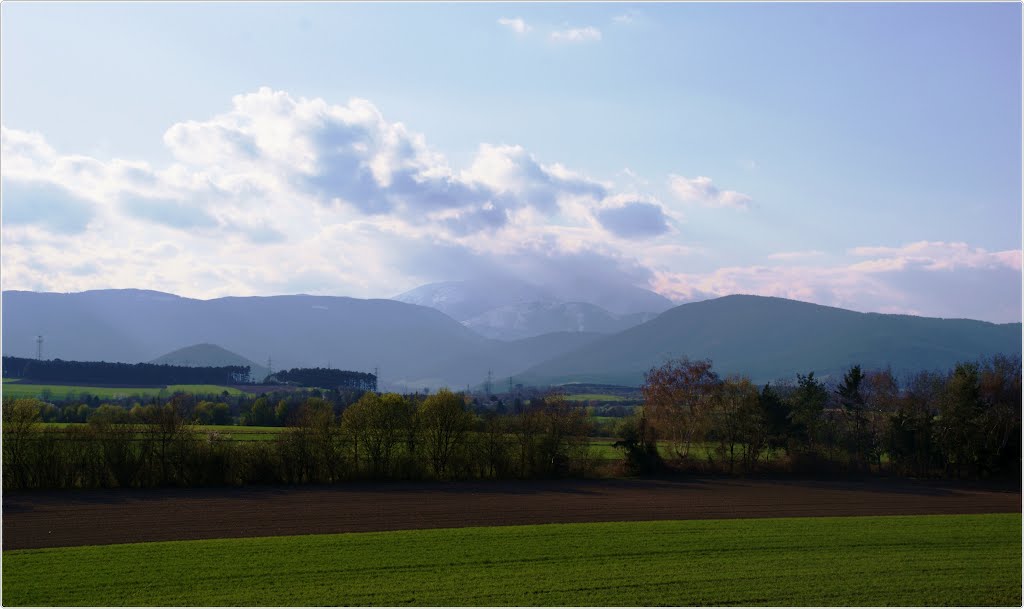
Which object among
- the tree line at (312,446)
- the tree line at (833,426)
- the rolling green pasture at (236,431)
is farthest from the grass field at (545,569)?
the tree line at (833,426)

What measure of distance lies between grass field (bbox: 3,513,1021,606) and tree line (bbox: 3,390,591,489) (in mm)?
20148

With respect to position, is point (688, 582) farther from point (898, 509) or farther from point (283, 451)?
point (283, 451)

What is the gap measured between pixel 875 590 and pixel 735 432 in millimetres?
40012

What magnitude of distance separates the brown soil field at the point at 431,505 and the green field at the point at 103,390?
94.0 metres

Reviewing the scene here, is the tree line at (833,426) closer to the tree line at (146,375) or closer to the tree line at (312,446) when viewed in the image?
the tree line at (312,446)

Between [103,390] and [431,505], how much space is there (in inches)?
4713

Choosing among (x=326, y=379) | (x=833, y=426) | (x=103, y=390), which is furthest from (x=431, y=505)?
(x=326, y=379)

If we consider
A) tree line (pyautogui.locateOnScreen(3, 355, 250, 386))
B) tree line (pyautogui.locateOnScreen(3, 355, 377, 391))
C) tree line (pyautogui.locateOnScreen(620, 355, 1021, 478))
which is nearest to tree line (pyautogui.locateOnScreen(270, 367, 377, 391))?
tree line (pyautogui.locateOnScreen(3, 355, 377, 391))

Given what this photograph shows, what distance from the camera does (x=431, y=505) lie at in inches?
1684

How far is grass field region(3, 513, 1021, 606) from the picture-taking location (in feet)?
70.5

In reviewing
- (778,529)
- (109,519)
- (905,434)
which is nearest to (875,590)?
(778,529)

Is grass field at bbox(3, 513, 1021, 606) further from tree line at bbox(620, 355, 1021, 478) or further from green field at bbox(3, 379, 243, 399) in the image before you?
green field at bbox(3, 379, 243, 399)

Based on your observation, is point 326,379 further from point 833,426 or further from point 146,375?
point 833,426

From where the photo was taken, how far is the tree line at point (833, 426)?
191 feet
